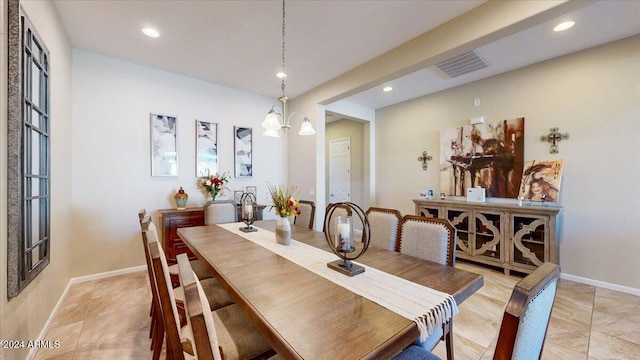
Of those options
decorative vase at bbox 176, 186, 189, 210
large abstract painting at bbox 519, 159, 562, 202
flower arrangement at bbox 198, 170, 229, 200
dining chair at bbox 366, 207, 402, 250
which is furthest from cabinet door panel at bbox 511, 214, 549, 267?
decorative vase at bbox 176, 186, 189, 210

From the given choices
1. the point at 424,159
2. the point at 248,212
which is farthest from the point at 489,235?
the point at 248,212

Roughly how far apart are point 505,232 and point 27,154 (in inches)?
185

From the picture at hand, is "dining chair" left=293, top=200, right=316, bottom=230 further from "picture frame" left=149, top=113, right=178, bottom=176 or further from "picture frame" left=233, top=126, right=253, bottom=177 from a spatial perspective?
"picture frame" left=149, top=113, right=178, bottom=176

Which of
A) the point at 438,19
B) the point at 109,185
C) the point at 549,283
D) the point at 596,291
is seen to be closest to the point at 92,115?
the point at 109,185

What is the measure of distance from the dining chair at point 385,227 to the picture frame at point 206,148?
2.77 m

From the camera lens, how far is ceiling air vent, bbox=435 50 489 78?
3025mm

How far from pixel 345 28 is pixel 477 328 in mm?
3029

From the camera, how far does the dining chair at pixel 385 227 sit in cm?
204

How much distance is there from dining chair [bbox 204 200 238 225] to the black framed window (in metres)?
1.27

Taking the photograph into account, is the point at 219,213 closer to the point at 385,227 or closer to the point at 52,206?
the point at 52,206

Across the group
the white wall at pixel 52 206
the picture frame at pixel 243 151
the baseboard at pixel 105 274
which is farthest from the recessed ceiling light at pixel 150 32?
the baseboard at pixel 105 274

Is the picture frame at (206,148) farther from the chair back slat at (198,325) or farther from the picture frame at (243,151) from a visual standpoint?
the chair back slat at (198,325)

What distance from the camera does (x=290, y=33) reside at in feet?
8.53

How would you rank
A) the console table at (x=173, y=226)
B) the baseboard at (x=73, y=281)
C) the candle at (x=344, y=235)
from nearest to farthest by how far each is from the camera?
the candle at (x=344, y=235)
the baseboard at (x=73, y=281)
the console table at (x=173, y=226)
